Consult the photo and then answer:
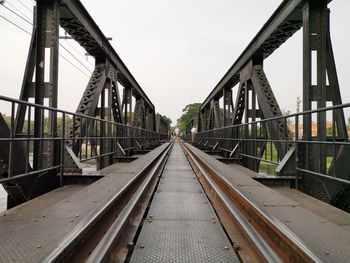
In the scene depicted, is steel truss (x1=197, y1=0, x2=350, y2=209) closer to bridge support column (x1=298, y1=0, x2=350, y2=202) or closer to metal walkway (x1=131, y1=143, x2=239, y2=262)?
bridge support column (x1=298, y1=0, x2=350, y2=202)

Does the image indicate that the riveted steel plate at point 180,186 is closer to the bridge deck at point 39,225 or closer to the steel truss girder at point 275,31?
the bridge deck at point 39,225

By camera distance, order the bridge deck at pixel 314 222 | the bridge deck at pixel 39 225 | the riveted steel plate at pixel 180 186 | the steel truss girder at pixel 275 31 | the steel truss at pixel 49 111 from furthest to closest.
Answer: the steel truss girder at pixel 275 31
the riveted steel plate at pixel 180 186
the steel truss at pixel 49 111
the bridge deck at pixel 314 222
the bridge deck at pixel 39 225

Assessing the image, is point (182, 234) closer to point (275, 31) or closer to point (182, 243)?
point (182, 243)

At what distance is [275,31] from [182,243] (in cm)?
718

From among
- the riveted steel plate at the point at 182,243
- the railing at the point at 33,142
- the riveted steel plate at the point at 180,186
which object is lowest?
the riveted steel plate at the point at 182,243

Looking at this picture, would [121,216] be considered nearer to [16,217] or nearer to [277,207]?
[16,217]

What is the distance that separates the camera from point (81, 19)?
24.3 feet

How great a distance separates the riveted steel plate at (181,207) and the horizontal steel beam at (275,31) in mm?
4745

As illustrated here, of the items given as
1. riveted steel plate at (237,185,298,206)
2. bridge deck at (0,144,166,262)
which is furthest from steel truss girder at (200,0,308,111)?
bridge deck at (0,144,166,262)

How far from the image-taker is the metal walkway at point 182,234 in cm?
235

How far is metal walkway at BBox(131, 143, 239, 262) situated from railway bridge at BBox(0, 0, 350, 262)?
0.5 inches

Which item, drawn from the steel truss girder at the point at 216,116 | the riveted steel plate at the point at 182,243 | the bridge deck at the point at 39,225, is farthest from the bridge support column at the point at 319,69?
the steel truss girder at the point at 216,116

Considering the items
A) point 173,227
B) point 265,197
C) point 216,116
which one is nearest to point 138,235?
point 173,227

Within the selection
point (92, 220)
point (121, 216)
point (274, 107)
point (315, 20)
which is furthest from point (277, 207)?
point (274, 107)
